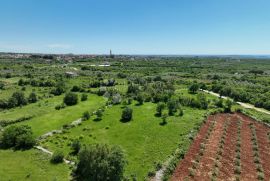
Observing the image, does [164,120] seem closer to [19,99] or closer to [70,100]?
[70,100]

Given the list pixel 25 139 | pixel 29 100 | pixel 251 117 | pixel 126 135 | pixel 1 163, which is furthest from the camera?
pixel 29 100

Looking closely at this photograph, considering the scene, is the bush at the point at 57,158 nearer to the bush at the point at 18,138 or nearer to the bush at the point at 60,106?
the bush at the point at 18,138

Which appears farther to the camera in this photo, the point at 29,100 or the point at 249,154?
the point at 29,100

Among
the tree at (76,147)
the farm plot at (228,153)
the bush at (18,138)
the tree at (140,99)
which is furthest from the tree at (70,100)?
the farm plot at (228,153)

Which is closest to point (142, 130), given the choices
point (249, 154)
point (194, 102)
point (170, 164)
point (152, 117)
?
point (152, 117)

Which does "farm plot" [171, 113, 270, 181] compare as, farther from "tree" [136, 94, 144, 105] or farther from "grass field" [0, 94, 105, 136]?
"grass field" [0, 94, 105, 136]

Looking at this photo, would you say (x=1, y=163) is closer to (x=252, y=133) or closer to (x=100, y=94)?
(x=252, y=133)

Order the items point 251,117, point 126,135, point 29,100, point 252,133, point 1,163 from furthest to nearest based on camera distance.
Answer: point 29,100 < point 251,117 < point 252,133 < point 126,135 < point 1,163
